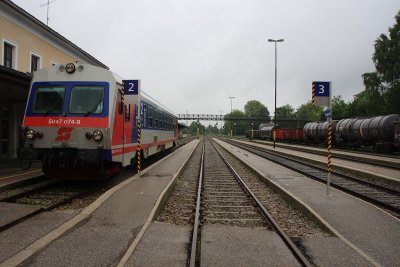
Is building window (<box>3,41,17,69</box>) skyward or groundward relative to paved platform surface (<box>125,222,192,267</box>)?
skyward

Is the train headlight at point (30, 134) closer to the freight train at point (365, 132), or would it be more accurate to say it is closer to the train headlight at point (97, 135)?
the train headlight at point (97, 135)

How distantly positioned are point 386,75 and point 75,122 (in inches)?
1809

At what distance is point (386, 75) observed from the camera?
4844 cm

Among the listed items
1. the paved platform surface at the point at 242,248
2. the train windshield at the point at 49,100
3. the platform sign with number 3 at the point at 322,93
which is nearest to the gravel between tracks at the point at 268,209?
the paved platform surface at the point at 242,248

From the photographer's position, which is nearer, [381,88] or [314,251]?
[314,251]

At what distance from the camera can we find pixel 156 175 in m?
14.7

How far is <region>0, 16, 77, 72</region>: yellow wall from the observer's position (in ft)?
65.6

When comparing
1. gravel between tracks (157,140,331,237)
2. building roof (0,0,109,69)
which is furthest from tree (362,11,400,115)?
gravel between tracks (157,140,331,237)

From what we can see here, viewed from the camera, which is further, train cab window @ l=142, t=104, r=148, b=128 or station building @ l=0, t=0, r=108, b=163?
station building @ l=0, t=0, r=108, b=163

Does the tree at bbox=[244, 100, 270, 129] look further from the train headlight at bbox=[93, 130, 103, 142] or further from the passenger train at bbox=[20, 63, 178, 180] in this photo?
the train headlight at bbox=[93, 130, 103, 142]

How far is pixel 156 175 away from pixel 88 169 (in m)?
3.60

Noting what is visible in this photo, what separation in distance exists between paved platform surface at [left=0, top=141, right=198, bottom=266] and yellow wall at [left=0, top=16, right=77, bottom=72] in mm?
14165

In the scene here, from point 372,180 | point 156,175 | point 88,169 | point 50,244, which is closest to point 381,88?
point 372,180

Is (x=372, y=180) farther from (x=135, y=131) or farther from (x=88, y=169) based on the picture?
(x=88, y=169)
